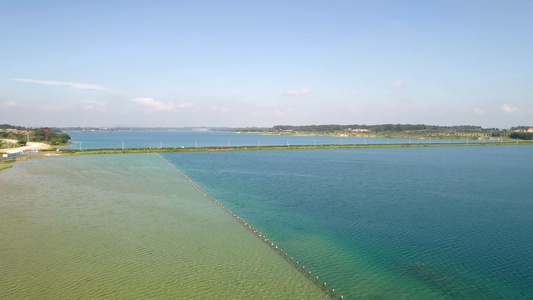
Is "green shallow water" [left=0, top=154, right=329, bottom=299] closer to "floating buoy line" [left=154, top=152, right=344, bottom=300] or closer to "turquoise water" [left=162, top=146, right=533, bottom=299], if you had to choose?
"floating buoy line" [left=154, top=152, right=344, bottom=300]

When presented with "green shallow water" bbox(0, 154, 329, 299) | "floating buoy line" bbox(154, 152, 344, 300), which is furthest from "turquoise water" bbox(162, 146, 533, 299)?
"green shallow water" bbox(0, 154, 329, 299)

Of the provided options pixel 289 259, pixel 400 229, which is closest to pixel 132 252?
pixel 289 259

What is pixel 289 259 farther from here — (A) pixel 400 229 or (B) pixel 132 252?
Result: (A) pixel 400 229

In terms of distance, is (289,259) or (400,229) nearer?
(289,259)

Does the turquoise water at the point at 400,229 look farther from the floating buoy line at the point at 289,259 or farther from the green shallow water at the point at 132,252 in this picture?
the green shallow water at the point at 132,252

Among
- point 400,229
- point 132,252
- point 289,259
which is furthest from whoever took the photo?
point 400,229
